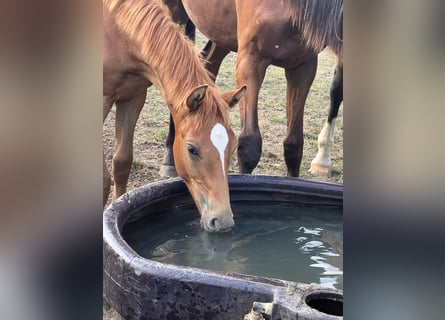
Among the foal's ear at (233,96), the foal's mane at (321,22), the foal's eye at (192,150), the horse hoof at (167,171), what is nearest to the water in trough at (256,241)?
the foal's eye at (192,150)

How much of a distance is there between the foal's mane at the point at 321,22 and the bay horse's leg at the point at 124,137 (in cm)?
90

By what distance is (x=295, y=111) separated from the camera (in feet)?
9.87

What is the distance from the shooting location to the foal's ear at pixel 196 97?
224 centimetres

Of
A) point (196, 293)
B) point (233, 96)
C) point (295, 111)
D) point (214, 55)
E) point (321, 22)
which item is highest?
point (321, 22)

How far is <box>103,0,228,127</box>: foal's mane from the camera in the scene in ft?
7.86

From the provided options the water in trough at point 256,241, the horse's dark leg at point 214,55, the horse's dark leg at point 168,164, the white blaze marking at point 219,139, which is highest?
the horse's dark leg at point 214,55

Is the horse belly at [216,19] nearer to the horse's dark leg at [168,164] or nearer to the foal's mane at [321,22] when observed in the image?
the foal's mane at [321,22]

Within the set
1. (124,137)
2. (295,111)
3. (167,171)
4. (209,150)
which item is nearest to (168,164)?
(167,171)

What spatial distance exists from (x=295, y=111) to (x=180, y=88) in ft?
2.73

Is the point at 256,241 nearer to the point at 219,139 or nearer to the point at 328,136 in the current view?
the point at 219,139

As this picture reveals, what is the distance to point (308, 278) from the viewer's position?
2213 mm
